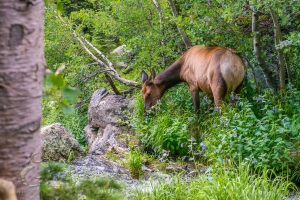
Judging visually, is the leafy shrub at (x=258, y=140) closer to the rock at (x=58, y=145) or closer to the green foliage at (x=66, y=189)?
the rock at (x=58, y=145)

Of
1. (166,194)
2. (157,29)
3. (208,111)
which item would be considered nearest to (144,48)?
(157,29)

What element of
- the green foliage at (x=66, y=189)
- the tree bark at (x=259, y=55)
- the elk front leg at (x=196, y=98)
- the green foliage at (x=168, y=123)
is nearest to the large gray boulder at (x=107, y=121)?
the green foliage at (x=168, y=123)

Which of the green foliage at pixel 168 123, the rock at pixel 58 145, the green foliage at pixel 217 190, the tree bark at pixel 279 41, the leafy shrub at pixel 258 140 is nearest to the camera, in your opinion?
the green foliage at pixel 217 190

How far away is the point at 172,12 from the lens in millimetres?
8992

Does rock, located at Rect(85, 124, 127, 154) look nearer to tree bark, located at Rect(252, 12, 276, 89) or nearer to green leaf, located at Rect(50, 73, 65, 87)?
tree bark, located at Rect(252, 12, 276, 89)

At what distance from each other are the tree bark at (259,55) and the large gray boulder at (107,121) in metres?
2.91

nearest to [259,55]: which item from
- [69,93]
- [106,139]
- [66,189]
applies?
[106,139]

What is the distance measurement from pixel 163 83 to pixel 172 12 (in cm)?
144

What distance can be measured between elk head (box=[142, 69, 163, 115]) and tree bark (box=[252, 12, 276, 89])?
2.24 meters


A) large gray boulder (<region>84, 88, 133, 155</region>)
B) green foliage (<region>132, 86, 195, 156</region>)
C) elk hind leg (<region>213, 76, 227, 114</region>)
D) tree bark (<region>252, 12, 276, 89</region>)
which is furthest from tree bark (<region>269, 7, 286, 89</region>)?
large gray boulder (<region>84, 88, 133, 155</region>)

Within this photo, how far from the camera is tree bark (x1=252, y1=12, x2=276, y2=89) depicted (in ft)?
24.9

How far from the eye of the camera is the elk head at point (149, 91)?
9.20 meters

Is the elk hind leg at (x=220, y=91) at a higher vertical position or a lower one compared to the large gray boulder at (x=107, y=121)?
higher

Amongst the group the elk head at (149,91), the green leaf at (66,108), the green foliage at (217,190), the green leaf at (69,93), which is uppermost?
the green leaf at (69,93)
